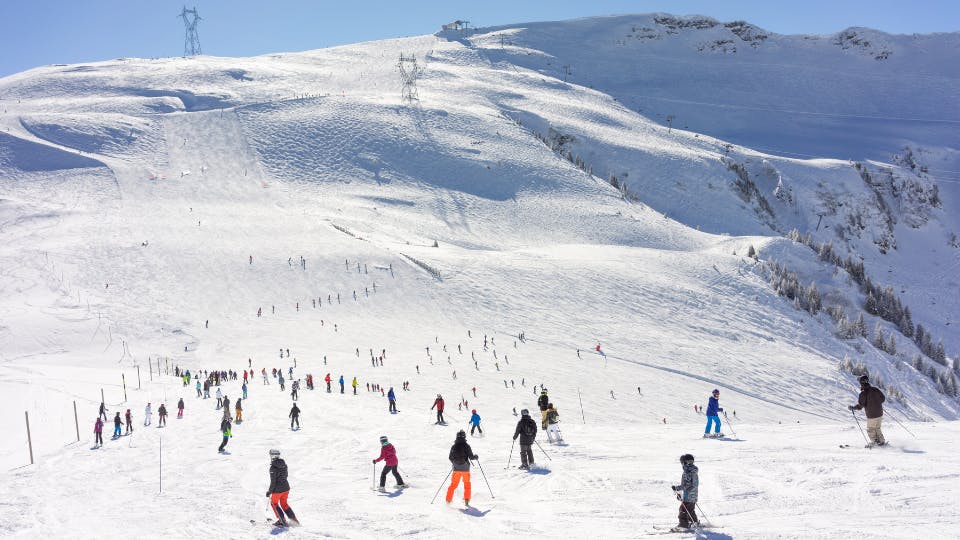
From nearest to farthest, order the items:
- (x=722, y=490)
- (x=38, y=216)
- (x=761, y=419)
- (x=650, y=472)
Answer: (x=722, y=490) → (x=650, y=472) → (x=761, y=419) → (x=38, y=216)

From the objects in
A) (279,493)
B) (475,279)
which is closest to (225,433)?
(279,493)

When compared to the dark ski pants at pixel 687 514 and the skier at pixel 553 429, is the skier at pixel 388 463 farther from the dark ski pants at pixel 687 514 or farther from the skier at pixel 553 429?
the dark ski pants at pixel 687 514

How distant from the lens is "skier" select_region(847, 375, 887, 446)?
1473cm

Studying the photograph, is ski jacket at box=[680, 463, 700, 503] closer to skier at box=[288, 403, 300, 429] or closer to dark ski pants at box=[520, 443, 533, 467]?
dark ski pants at box=[520, 443, 533, 467]

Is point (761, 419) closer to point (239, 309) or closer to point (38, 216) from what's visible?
point (239, 309)

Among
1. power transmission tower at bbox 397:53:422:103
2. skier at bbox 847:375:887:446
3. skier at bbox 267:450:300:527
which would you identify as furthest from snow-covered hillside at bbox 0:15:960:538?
power transmission tower at bbox 397:53:422:103

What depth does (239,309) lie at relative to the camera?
5228 centimetres

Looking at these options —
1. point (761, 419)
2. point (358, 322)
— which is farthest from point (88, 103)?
point (761, 419)

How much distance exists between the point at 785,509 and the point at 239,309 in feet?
152

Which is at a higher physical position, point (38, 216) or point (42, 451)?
point (38, 216)

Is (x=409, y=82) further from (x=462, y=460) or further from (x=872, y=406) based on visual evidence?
(x=462, y=460)

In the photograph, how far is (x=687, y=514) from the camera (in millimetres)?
10891

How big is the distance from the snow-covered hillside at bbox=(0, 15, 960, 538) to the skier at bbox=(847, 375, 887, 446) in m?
0.54

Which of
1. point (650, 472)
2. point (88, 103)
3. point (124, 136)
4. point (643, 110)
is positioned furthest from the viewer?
point (643, 110)
